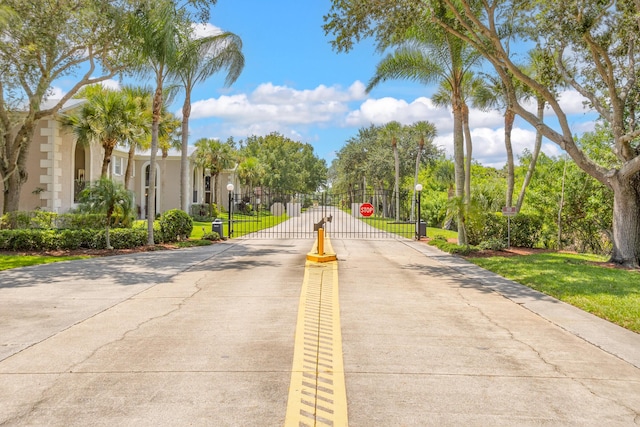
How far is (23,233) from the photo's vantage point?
52.3ft

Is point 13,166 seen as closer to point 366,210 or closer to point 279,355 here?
point 366,210

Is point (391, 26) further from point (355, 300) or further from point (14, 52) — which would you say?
point (14, 52)

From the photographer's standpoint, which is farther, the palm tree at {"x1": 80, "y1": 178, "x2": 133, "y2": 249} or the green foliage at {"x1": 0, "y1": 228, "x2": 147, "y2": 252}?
the green foliage at {"x1": 0, "y1": 228, "x2": 147, "y2": 252}

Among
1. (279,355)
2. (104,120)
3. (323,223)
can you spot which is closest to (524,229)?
(323,223)

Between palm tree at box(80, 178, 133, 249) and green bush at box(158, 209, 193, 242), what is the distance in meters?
3.16

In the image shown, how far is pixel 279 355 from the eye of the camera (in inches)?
211

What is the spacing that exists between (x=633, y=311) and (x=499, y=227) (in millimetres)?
11574

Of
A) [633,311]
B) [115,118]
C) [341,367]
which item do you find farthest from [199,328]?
[115,118]

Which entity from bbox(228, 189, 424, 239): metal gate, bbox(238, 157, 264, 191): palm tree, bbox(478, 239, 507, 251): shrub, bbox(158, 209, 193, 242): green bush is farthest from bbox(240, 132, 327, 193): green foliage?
bbox(478, 239, 507, 251): shrub

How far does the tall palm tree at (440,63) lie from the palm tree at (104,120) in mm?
12143

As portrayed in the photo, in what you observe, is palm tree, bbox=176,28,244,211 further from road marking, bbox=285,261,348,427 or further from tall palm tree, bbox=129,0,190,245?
road marking, bbox=285,261,348,427

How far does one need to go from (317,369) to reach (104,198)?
510 inches

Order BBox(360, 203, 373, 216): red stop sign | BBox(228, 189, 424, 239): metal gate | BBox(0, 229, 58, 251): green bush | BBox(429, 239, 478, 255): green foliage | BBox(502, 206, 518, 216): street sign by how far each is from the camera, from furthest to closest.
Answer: BBox(228, 189, 424, 239): metal gate → BBox(360, 203, 373, 216): red stop sign → BBox(502, 206, 518, 216): street sign → BBox(429, 239, 478, 255): green foliage → BBox(0, 229, 58, 251): green bush

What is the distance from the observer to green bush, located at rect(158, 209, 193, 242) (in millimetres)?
19438
